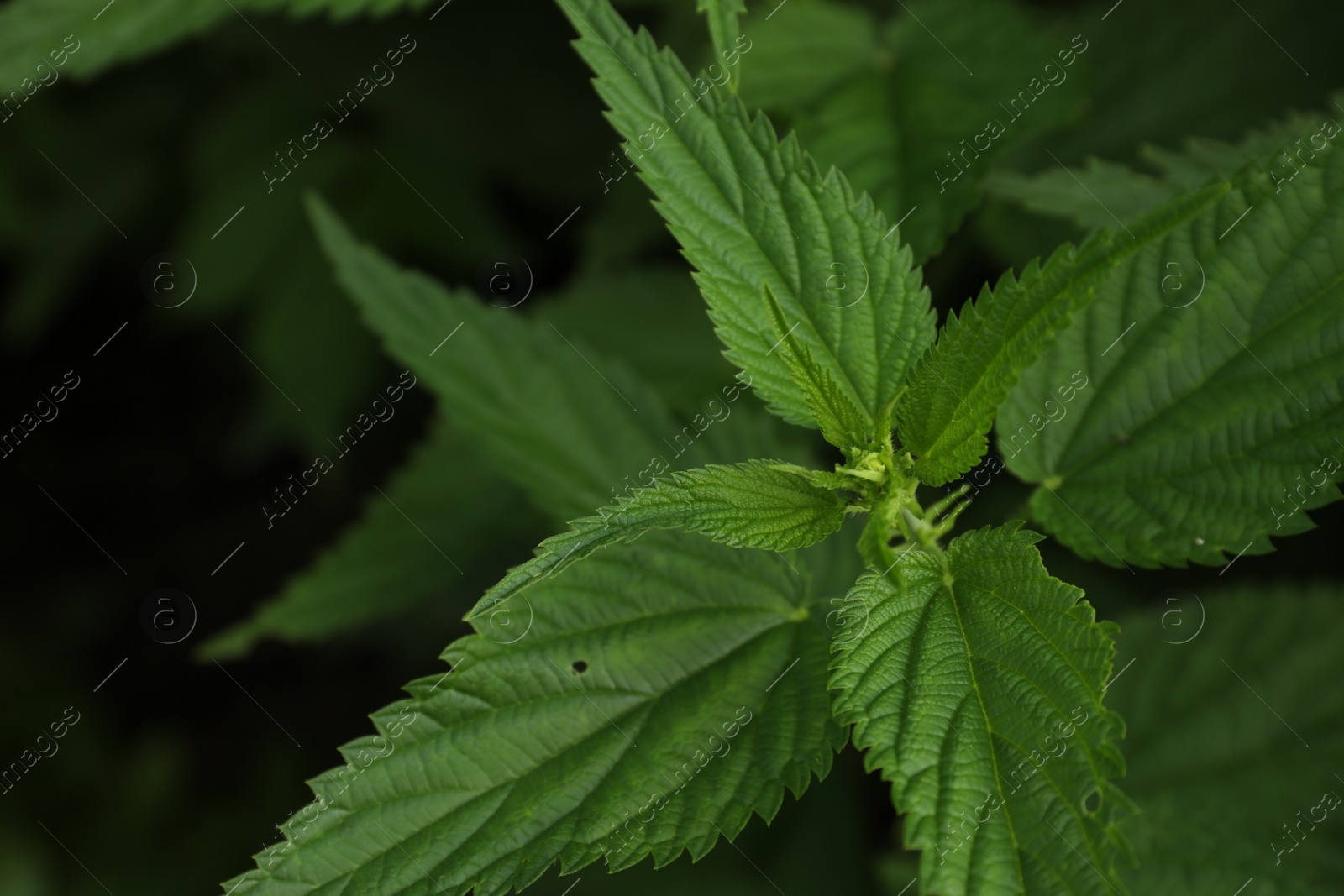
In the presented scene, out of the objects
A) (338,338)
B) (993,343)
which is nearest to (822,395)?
(993,343)

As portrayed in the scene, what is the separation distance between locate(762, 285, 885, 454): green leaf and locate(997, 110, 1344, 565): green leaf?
47cm

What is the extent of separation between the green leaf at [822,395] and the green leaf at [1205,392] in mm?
469

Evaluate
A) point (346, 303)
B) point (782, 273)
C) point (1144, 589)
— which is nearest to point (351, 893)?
point (782, 273)

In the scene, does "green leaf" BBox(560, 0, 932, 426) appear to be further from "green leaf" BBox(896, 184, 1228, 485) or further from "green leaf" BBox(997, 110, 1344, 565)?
"green leaf" BBox(997, 110, 1344, 565)

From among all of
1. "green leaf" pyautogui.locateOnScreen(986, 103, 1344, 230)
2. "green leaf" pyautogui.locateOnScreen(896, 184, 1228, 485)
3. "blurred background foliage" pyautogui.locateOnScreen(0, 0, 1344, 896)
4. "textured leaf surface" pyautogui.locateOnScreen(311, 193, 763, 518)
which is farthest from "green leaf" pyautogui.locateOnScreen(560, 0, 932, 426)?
"blurred background foliage" pyautogui.locateOnScreen(0, 0, 1344, 896)

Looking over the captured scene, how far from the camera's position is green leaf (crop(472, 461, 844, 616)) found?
1.39 m

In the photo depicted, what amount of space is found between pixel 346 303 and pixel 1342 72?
3.75 meters

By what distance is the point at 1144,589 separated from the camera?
3.56m

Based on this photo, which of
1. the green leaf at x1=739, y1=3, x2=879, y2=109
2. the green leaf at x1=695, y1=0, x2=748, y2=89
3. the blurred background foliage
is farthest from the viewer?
the blurred background foliage

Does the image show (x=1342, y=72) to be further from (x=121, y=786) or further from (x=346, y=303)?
(x=121, y=786)

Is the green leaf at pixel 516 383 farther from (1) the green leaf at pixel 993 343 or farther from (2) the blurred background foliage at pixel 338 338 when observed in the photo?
(1) the green leaf at pixel 993 343

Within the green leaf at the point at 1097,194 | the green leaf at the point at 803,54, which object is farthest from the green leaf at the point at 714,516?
the green leaf at the point at 803,54

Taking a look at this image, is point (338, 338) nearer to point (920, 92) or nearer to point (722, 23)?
point (920, 92)

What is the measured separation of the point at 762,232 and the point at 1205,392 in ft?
2.99
